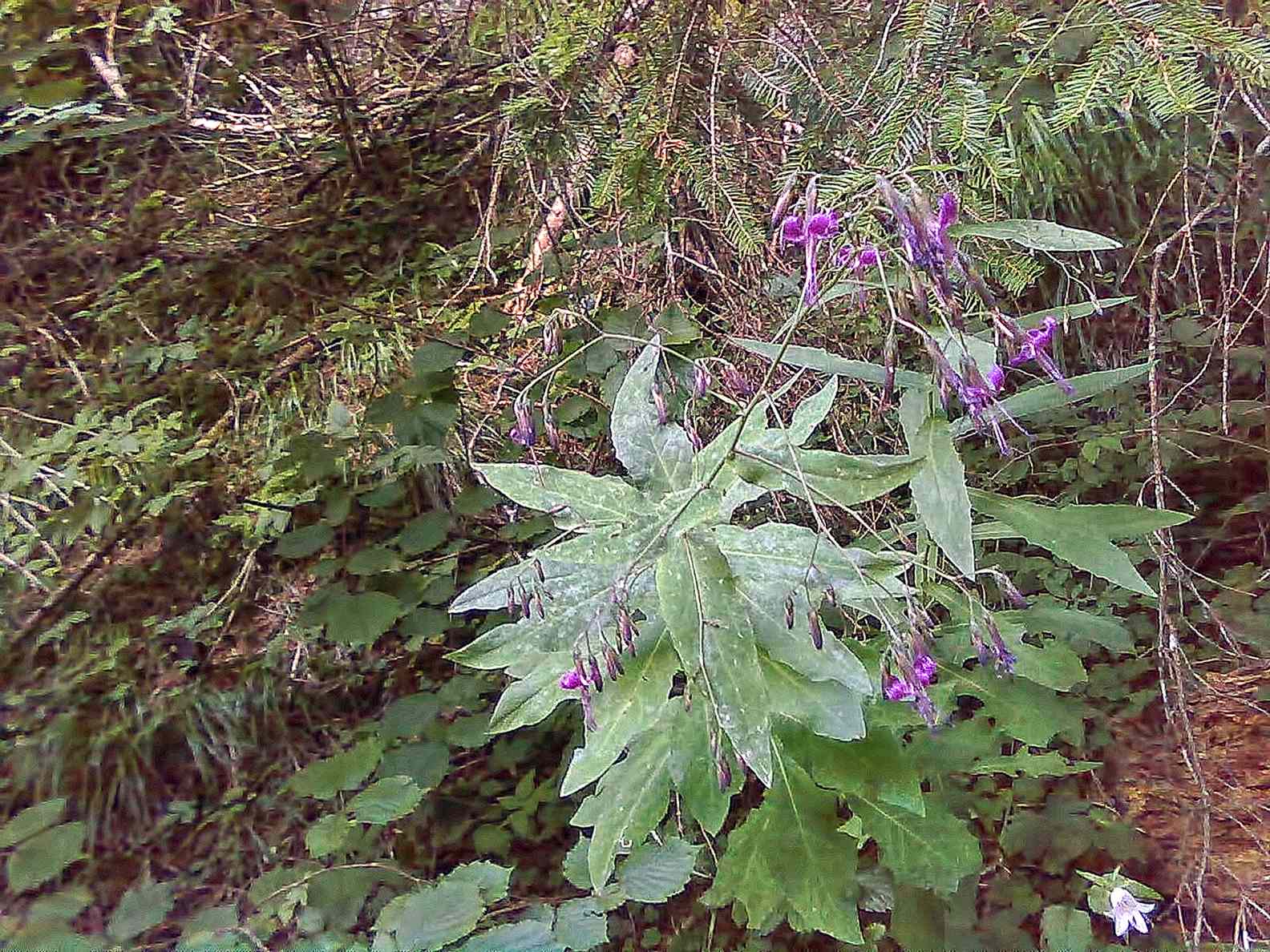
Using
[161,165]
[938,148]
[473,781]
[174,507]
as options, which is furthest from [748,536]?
[161,165]

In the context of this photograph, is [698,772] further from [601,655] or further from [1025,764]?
[1025,764]

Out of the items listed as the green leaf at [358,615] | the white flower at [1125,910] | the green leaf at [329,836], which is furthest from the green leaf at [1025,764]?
the green leaf at [358,615]

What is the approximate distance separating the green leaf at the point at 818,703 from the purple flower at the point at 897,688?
30 millimetres

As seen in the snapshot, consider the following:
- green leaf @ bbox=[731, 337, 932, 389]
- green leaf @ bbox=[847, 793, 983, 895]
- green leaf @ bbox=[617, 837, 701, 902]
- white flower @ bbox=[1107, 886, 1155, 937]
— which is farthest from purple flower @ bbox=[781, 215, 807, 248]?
white flower @ bbox=[1107, 886, 1155, 937]

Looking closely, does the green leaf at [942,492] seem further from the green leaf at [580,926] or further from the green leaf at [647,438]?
the green leaf at [580,926]

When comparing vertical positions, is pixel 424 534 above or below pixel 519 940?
above

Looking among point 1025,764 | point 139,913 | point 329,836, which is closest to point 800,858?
point 1025,764

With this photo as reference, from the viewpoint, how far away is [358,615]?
1.75 meters

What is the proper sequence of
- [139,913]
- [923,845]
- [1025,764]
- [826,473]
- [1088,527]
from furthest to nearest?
[139,913]
[1025,764]
[923,845]
[1088,527]
[826,473]

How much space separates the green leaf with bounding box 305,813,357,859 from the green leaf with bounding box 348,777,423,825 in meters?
0.05

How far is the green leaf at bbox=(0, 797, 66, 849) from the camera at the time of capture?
4.68 feet

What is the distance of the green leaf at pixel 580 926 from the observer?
1.08m

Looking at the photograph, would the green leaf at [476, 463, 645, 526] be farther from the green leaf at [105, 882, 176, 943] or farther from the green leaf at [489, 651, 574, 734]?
the green leaf at [105, 882, 176, 943]

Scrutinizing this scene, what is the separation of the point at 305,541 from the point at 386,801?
66 cm
